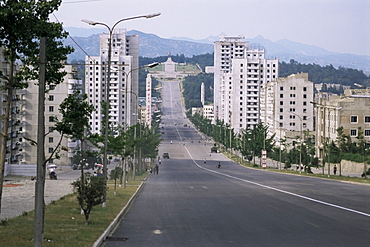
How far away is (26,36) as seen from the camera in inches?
629

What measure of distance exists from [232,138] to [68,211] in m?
114

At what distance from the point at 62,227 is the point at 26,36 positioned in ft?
20.3

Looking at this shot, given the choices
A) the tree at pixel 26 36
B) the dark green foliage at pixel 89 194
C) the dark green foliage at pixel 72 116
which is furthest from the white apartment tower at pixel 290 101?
the tree at pixel 26 36

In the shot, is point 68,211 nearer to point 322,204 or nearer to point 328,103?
point 322,204

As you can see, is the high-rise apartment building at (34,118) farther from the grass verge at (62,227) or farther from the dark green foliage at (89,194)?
the dark green foliage at (89,194)

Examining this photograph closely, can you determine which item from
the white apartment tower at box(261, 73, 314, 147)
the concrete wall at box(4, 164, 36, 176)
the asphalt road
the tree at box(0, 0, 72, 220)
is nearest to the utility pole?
the tree at box(0, 0, 72, 220)

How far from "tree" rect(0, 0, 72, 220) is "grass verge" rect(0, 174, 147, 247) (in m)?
1.83

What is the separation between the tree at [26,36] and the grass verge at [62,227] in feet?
5.99

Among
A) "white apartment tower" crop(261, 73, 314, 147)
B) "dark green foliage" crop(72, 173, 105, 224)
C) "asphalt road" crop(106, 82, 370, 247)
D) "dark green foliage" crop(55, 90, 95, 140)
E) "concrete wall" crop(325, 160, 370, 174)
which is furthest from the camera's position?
"white apartment tower" crop(261, 73, 314, 147)

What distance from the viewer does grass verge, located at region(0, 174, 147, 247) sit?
1580cm

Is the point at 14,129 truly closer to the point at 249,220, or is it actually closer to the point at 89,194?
the point at 89,194

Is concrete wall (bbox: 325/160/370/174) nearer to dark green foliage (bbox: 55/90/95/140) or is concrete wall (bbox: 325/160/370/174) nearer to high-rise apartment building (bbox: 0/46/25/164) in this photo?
high-rise apartment building (bbox: 0/46/25/164)

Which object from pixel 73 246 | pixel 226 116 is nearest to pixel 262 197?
pixel 73 246

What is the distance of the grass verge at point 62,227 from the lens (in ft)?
51.8
